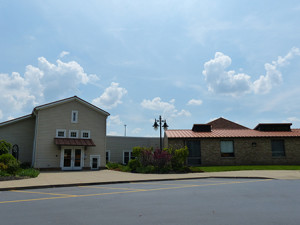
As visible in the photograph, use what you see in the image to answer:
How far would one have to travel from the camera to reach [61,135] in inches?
937

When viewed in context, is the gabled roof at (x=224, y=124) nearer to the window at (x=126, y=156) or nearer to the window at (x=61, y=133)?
the window at (x=126, y=156)

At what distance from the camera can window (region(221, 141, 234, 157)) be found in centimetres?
2673

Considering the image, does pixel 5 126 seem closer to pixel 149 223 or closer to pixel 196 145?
pixel 196 145

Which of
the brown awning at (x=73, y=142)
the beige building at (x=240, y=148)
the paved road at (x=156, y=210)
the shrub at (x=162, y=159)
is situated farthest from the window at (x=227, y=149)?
the paved road at (x=156, y=210)

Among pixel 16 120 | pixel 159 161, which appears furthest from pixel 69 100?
pixel 159 161

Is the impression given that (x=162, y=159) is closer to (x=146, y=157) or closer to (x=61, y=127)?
(x=146, y=157)

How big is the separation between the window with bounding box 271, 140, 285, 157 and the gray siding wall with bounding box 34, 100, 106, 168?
1825 centimetres

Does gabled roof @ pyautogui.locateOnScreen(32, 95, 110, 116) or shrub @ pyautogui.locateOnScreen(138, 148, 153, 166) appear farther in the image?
gabled roof @ pyautogui.locateOnScreen(32, 95, 110, 116)

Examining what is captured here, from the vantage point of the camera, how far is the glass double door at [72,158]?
77.0ft

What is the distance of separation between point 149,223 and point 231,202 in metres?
3.41

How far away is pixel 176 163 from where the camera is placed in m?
20.0

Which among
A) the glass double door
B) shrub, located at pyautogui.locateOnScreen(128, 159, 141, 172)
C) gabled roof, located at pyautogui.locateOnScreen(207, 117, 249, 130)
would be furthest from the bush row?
gabled roof, located at pyautogui.locateOnScreen(207, 117, 249, 130)

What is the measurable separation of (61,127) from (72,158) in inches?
125

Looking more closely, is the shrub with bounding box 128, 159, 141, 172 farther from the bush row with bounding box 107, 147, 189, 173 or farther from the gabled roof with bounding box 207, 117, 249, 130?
the gabled roof with bounding box 207, 117, 249, 130
